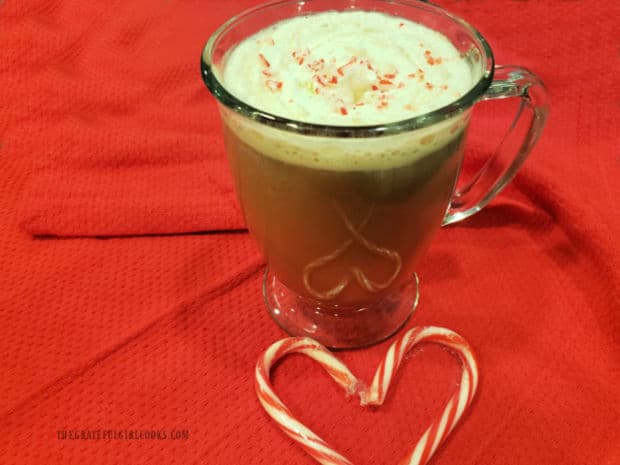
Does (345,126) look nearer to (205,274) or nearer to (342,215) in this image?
(342,215)

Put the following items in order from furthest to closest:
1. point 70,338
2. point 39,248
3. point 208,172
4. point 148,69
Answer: point 148,69
point 208,172
point 39,248
point 70,338

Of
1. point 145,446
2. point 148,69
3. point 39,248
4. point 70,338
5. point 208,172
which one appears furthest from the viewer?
point 148,69

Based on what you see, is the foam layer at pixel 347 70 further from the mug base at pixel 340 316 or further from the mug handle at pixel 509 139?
the mug base at pixel 340 316

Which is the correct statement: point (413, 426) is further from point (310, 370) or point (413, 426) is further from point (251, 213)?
point (251, 213)

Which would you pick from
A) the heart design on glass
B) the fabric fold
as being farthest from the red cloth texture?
the heart design on glass

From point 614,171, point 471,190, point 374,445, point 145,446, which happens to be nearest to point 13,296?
point 145,446

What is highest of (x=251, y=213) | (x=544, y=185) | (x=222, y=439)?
(x=251, y=213)

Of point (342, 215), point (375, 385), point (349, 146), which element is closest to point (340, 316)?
point (375, 385)
